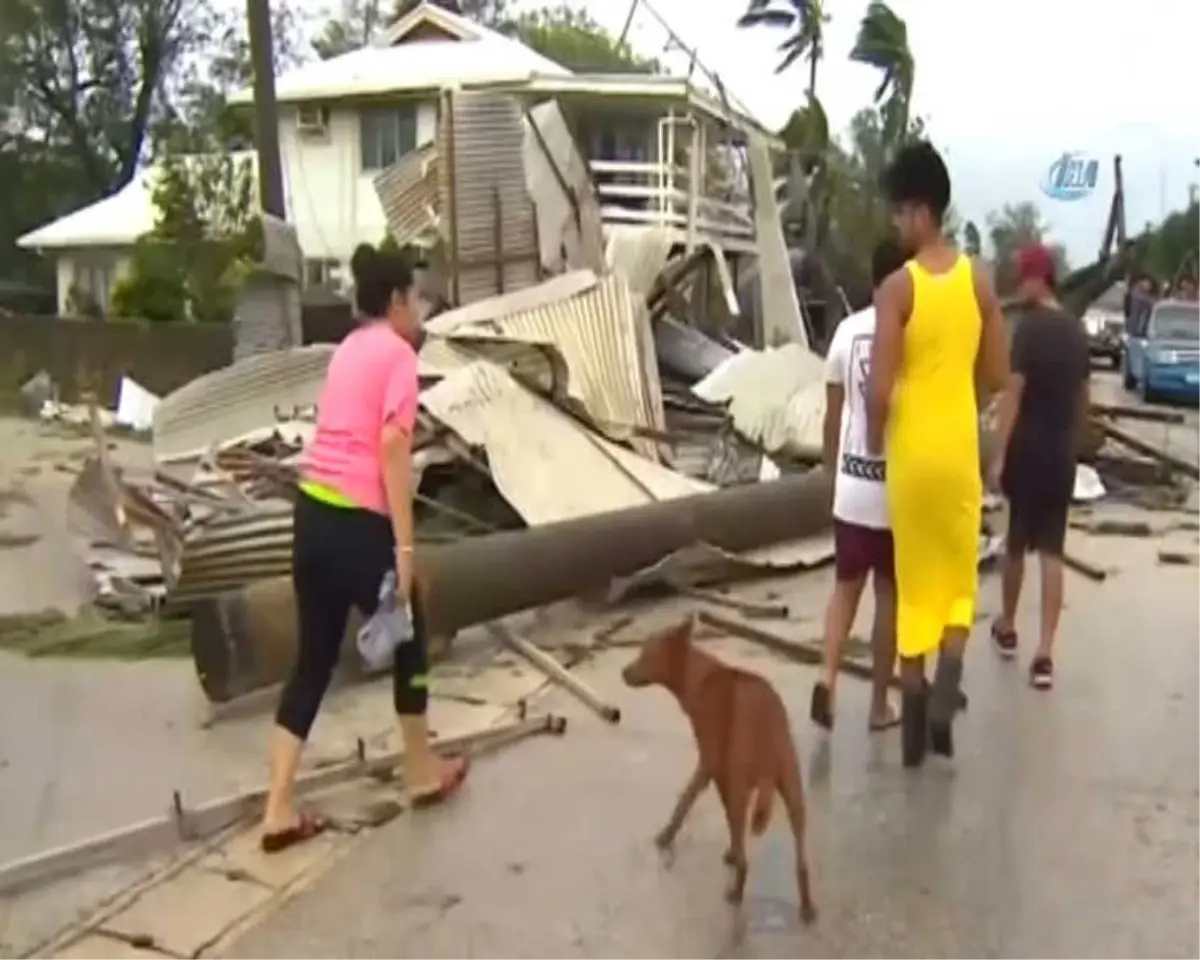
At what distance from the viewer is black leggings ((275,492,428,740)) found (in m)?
6.08

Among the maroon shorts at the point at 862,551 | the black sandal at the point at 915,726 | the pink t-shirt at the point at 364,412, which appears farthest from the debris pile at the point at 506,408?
the black sandal at the point at 915,726

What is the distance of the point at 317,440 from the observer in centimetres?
615

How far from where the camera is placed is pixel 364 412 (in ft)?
19.8

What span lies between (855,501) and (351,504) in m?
2.05

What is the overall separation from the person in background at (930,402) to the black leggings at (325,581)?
1.80 metres

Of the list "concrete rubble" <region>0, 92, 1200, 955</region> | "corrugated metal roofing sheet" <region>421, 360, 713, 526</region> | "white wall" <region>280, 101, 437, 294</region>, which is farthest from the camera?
"white wall" <region>280, 101, 437, 294</region>

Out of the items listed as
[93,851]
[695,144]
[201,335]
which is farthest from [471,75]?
[93,851]

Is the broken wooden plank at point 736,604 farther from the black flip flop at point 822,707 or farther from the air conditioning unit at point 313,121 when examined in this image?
the air conditioning unit at point 313,121

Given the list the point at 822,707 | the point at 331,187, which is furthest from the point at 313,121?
the point at 822,707

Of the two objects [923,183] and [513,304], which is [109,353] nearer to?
[513,304]

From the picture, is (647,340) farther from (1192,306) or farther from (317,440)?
(1192,306)

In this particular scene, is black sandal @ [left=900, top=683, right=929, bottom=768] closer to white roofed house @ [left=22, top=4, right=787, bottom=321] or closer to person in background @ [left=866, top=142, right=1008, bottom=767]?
person in background @ [left=866, top=142, right=1008, bottom=767]

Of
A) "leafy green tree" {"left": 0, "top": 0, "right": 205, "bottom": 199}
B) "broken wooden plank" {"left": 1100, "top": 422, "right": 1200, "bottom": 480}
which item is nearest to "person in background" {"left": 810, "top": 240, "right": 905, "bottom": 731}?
"broken wooden plank" {"left": 1100, "top": 422, "right": 1200, "bottom": 480}

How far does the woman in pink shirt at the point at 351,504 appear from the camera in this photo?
19.8 ft
